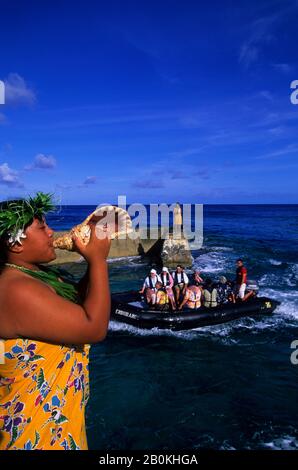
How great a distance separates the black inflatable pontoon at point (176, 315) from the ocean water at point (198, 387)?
0.32m

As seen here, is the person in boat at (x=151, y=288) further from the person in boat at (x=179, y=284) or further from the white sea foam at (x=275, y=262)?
the white sea foam at (x=275, y=262)

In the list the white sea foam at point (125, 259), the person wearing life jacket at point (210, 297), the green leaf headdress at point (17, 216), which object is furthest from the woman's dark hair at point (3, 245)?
the white sea foam at point (125, 259)

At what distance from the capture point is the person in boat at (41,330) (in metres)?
1.66

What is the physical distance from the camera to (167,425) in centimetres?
830

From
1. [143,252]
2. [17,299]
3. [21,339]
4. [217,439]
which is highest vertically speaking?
[17,299]

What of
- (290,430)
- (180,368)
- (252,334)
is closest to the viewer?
(290,430)

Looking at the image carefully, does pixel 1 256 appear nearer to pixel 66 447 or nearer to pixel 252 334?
pixel 66 447

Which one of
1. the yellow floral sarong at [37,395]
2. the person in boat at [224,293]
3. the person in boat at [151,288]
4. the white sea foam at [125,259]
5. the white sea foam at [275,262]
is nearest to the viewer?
the yellow floral sarong at [37,395]

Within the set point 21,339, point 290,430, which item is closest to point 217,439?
point 290,430

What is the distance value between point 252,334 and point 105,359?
559 centimetres

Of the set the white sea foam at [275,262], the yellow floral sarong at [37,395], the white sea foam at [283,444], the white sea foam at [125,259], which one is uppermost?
the yellow floral sarong at [37,395]

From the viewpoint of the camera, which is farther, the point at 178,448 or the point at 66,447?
the point at 178,448

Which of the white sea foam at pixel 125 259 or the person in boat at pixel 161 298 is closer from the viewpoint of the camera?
the person in boat at pixel 161 298
